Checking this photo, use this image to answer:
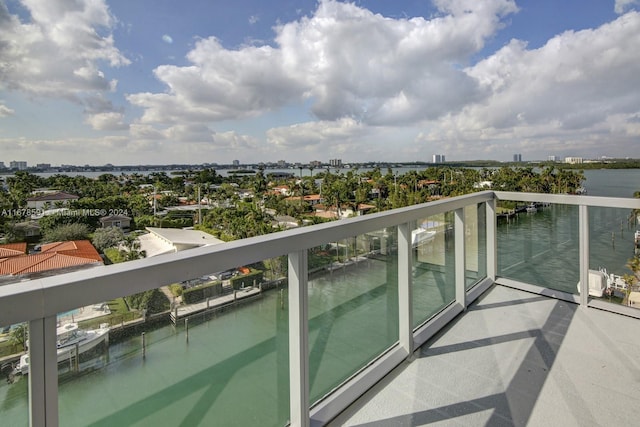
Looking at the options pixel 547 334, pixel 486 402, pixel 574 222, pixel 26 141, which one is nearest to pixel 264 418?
pixel 486 402

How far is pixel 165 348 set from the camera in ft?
2.83

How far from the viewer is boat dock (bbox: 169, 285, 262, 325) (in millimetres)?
868

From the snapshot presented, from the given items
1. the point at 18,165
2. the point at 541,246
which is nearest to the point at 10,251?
the point at 18,165

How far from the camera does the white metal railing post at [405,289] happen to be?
1.70 meters

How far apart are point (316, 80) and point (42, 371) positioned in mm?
31874

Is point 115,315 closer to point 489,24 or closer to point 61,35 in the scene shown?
point 489,24

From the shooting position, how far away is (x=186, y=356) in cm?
91

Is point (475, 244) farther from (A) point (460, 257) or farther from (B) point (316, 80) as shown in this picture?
(B) point (316, 80)

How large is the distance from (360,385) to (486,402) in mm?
523

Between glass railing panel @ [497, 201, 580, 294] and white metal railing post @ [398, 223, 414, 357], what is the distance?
1307 millimetres

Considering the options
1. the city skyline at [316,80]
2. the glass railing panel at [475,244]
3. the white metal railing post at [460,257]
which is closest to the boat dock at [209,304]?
the white metal railing post at [460,257]

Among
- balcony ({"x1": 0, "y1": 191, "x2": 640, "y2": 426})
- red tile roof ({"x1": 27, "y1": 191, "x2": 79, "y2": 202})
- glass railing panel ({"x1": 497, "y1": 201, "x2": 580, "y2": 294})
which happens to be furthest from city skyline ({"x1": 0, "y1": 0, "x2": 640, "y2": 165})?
balcony ({"x1": 0, "y1": 191, "x2": 640, "y2": 426})

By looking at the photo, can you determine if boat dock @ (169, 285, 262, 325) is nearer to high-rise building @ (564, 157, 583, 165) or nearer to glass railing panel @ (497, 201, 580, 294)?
glass railing panel @ (497, 201, 580, 294)

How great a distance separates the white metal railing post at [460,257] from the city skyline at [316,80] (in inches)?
248
